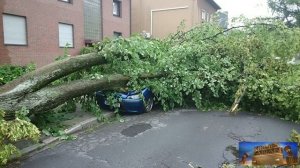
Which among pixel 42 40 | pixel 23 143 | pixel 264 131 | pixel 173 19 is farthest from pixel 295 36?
pixel 173 19

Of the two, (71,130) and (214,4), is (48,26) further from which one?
(214,4)

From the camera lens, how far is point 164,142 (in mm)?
6090

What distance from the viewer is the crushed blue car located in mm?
8477

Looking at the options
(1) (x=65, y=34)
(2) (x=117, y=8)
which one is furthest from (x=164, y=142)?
(2) (x=117, y=8)

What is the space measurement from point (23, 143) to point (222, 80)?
621 centimetres

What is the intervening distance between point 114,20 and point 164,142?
18093 millimetres

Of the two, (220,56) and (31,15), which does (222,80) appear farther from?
(31,15)

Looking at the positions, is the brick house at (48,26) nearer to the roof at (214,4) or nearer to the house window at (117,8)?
the house window at (117,8)

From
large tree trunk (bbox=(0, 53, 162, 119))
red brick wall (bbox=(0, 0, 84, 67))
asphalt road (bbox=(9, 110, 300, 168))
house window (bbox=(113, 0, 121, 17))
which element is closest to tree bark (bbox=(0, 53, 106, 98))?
large tree trunk (bbox=(0, 53, 162, 119))

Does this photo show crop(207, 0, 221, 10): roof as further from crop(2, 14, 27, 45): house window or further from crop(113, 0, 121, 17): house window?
crop(2, 14, 27, 45): house window

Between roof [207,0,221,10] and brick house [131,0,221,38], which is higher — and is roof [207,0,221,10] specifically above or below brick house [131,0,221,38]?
above

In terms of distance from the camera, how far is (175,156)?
5320 millimetres

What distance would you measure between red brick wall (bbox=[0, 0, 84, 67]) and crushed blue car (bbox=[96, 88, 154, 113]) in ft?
24.1

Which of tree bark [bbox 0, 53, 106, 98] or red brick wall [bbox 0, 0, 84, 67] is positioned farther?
red brick wall [bbox 0, 0, 84, 67]
